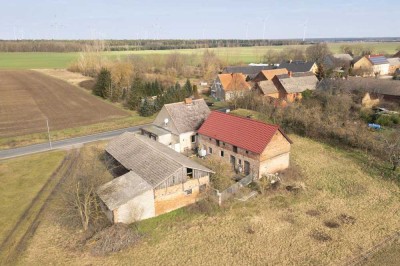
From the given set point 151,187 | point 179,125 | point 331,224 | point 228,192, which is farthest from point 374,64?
point 151,187

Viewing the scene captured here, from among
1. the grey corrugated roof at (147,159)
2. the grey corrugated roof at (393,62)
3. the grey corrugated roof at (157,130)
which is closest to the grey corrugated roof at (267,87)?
the grey corrugated roof at (157,130)

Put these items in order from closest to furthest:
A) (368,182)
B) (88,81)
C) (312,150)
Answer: (368,182)
(312,150)
(88,81)

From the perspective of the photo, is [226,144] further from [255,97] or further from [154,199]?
[255,97]

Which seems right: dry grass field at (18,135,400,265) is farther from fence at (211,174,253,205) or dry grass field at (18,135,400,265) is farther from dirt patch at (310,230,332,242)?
fence at (211,174,253,205)

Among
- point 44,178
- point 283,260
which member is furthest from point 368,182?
point 44,178

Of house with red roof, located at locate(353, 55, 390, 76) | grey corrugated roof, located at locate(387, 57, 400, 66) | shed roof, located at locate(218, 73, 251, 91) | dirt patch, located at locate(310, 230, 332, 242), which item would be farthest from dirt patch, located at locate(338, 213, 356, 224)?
grey corrugated roof, located at locate(387, 57, 400, 66)

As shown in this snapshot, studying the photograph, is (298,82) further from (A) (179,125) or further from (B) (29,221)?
(B) (29,221)

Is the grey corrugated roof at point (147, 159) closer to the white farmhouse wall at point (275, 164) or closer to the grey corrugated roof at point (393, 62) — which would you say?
the white farmhouse wall at point (275, 164)
